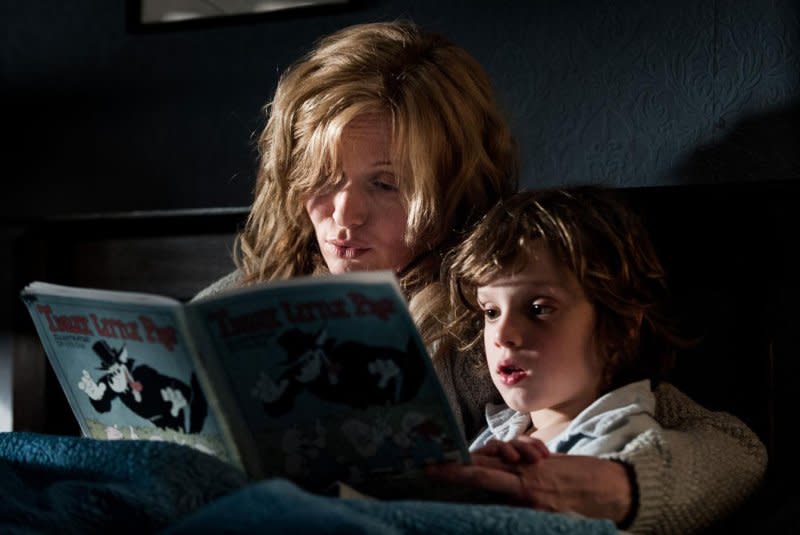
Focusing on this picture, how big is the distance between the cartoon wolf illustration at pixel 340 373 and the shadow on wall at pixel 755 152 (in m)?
0.82

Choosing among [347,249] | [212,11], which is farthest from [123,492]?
[212,11]

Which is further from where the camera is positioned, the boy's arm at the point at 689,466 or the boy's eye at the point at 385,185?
the boy's eye at the point at 385,185

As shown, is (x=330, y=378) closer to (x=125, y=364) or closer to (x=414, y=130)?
(x=125, y=364)

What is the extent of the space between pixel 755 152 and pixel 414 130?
1.79 ft

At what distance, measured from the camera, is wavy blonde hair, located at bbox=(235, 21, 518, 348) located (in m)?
1.49

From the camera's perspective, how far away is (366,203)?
150cm

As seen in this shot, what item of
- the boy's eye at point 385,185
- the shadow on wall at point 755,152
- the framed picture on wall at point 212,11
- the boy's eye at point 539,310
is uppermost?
the framed picture on wall at point 212,11

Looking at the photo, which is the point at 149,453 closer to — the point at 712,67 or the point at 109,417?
the point at 109,417

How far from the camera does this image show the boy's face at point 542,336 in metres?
1.20

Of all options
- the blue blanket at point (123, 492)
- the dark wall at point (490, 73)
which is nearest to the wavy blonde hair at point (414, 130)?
the dark wall at point (490, 73)

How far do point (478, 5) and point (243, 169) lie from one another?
584 mm

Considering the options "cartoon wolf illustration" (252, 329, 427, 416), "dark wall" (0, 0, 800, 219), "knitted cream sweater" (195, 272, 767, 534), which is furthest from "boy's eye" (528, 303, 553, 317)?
"dark wall" (0, 0, 800, 219)

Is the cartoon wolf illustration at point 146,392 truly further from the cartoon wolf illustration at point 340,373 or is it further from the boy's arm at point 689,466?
the boy's arm at point 689,466

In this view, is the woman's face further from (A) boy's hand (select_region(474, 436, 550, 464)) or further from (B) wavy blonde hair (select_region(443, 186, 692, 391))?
(A) boy's hand (select_region(474, 436, 550, 464))
